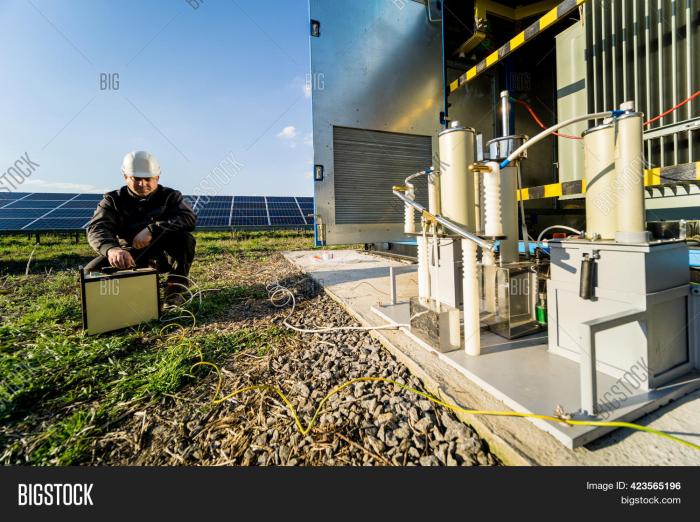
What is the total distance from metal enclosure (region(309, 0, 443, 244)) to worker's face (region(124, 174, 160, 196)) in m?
1.48

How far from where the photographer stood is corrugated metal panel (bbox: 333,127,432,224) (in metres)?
2.48

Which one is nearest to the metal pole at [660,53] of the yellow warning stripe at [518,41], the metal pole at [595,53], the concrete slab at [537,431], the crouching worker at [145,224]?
the metal pole at [595,53]

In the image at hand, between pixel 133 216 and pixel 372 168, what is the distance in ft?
6.82

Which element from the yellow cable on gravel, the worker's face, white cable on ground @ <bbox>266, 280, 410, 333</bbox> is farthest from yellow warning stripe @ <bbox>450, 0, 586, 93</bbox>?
the worker's face

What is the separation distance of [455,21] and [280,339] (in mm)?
3624

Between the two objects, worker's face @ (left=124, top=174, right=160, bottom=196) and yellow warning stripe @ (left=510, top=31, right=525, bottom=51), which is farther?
worker's face @ (left=124, top=174, right=160, bottom=196)

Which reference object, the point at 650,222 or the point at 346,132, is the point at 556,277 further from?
the point at 346,132

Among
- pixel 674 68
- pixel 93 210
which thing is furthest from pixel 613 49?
pixel 93 210

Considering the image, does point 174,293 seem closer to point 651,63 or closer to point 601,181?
point 601,181

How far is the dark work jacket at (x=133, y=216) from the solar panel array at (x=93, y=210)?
12.6 feet

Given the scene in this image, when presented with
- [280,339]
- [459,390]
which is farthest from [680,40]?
[280,339]

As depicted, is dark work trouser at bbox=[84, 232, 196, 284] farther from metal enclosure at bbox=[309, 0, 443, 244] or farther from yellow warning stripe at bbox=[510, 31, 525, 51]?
yellow warning stripe at bbox=[510, 31, 525, 51]

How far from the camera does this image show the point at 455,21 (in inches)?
130

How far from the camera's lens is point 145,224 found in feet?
8.92
